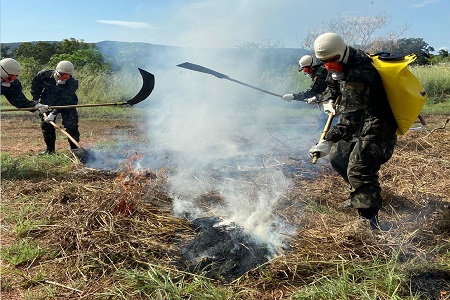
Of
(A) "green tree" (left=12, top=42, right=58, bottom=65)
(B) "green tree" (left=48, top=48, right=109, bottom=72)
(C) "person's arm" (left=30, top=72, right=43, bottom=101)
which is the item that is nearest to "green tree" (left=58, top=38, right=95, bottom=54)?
(A) "green tree" (left=12, top=42, right=58, bottom=65)

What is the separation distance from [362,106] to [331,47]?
58 cm

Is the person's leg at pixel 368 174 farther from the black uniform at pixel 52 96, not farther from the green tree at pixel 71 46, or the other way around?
the green tree at pixel 71 46

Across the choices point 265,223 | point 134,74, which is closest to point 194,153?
point 265,223

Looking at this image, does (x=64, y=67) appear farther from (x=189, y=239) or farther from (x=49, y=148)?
(x=189, y=239)

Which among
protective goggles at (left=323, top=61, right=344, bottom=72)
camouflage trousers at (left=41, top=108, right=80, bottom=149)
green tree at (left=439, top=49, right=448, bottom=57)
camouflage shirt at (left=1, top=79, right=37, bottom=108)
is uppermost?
green tree at (left=439, top=49, right=448, bottom=57)

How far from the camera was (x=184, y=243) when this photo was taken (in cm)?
326

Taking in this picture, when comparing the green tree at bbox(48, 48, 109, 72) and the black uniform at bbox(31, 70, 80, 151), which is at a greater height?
the green tree at bbox(48, 48, 109, 72)

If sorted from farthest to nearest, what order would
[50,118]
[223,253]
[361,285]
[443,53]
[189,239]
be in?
1. [443,53]
2. [50,118]
3. [189,239]
4. [223,253]
5. [361,285]

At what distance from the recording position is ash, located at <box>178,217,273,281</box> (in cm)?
290

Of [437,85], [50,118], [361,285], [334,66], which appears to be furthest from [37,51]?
[361,285]

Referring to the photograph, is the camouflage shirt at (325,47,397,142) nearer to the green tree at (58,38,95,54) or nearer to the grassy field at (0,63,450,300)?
the grassy field at (0,63,450,300)

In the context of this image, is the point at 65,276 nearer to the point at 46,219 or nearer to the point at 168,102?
the point at 46,219

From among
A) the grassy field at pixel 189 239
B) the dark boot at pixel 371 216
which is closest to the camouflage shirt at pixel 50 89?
the grassy field at pixel 189 239

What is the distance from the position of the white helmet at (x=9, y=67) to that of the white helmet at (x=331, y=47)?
183 inches
